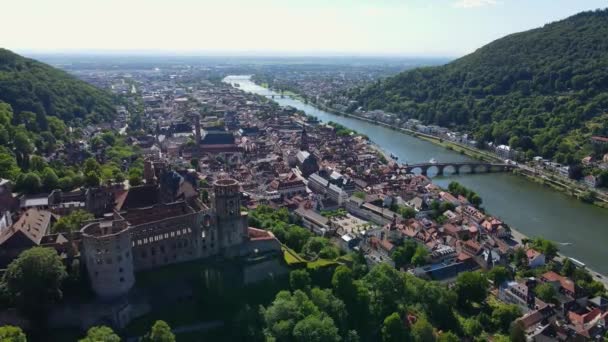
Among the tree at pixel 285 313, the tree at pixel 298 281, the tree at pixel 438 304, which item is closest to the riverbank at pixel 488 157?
the tree at pixel 438 304

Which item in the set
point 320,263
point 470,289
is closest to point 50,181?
point 320,263

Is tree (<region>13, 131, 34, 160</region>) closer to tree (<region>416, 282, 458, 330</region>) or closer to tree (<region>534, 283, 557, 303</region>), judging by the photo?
tree (<region>416, 282, 458, 330</region>)

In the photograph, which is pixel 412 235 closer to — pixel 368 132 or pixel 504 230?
pixel 504 230

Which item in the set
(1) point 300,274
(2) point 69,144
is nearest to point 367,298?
(1) point 300,274

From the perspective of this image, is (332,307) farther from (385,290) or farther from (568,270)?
(568,270)

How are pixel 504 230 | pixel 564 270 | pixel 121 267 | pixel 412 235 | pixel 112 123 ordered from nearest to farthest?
1. pixel 121 267
2. pixel 564 270
3. pixel 412 235
4. pixel 504 230
5. pixel 112 123

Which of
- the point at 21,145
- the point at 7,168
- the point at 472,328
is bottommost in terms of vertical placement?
the point at 472,328
